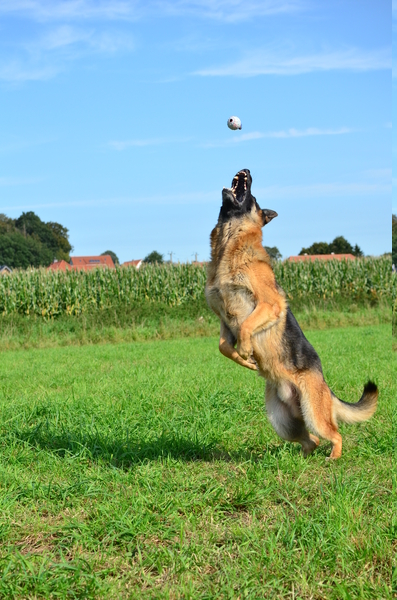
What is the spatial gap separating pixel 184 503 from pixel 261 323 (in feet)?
4.60

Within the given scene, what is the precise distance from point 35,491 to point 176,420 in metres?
2.04

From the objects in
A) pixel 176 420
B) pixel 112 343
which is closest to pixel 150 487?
pixel 176 420

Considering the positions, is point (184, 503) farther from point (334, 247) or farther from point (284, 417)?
point (334, 247)

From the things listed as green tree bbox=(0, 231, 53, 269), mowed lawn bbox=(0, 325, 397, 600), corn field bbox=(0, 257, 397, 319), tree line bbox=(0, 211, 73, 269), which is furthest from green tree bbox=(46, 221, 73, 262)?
mowed lawn bbox=(0, 325, 397, 600)

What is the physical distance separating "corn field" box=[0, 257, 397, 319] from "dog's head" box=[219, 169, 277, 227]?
52.2 feet

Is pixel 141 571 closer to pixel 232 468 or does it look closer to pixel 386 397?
pixel 232 468

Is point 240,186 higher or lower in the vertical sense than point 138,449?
higher

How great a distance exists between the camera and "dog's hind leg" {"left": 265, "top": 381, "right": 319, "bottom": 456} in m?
4.64

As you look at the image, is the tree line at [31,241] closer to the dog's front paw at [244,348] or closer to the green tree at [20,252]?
the green tree at [20,252]

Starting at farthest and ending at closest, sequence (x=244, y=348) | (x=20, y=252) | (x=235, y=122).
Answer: (x=20, y=252)
(x=235, y=122)
(x=244, y=348)

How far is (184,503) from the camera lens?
3.69m

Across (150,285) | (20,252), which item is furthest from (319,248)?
(150,285)

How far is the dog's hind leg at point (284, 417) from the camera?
464 centimetres

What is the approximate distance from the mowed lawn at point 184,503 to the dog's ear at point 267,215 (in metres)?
1.95
